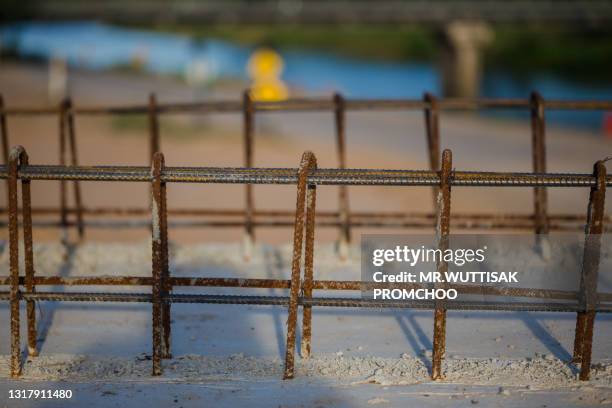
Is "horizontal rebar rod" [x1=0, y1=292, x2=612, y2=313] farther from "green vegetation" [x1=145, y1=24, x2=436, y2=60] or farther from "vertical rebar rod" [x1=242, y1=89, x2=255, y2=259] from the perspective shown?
"green vegetation" [x1=145, y1=24, x2=436, y2=60]

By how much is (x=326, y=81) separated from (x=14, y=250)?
120 feet

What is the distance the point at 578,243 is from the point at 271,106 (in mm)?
2614

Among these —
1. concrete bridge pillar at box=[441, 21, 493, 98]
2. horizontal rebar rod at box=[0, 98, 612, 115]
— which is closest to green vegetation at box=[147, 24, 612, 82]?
concrete bridge pillar at box=[441, 21, 493, 98]

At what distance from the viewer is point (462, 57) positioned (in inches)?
1206

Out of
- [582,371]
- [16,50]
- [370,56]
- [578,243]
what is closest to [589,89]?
[370,56]

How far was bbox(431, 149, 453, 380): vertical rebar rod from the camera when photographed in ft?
12.2

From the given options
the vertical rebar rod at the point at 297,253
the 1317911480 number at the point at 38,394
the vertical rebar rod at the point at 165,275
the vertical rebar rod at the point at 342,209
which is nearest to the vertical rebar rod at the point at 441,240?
the vertical rebar rod at the point at 297,253

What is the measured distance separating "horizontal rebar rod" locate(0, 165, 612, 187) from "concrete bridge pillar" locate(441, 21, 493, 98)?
27.3 metres

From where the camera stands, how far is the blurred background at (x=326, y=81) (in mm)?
15391

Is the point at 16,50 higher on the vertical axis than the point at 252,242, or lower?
higher

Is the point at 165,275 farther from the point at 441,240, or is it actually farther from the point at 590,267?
the point at 590,267

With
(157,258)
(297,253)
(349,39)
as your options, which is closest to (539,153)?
(297,253)

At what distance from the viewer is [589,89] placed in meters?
36.7

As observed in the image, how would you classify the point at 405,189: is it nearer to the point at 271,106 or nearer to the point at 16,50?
the point at 271,106
